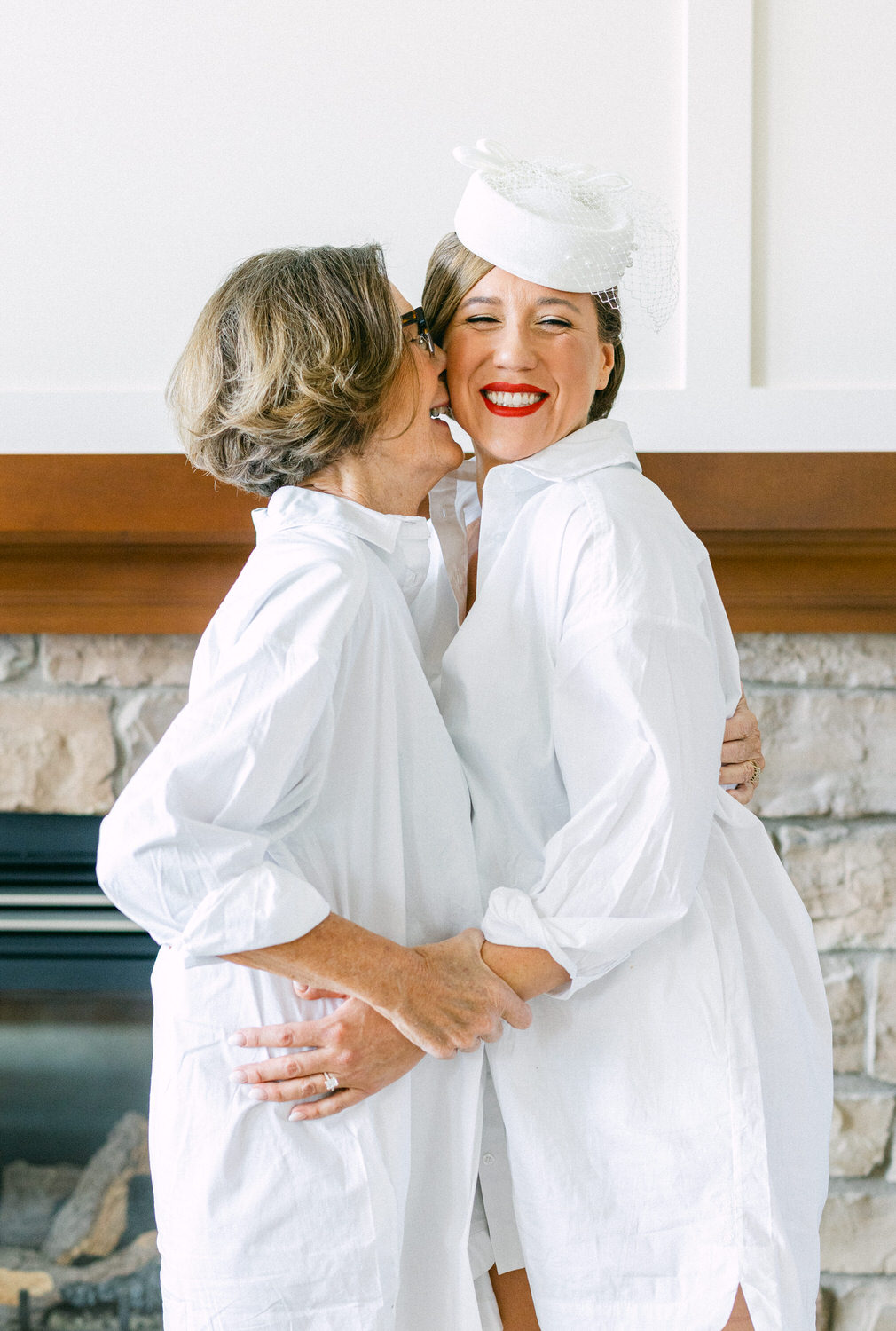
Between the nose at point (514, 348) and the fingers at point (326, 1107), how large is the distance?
2.50 feet

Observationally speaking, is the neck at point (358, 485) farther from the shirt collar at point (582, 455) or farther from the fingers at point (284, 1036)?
the fingers at point (284, 1036)

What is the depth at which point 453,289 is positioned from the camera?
1.24 meters

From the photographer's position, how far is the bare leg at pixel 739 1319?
105 cm

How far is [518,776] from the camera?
108cm

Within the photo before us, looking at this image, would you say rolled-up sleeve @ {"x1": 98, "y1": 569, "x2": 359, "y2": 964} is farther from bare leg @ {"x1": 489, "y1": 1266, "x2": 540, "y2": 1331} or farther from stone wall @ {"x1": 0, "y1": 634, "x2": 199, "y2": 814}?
stone wall @ {"x1": 0, "y1": 634, "x2": 199, "y2": 814}

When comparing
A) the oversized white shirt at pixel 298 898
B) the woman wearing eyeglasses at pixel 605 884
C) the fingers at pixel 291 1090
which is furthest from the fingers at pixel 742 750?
the fingers at pixel 291 1090

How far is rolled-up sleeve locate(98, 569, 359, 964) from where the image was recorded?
0.90 meters

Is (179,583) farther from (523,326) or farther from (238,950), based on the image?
(238,950)

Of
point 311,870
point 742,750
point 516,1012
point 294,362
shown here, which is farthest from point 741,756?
point 294,362

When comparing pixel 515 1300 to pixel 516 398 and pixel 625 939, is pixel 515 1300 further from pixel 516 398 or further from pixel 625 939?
pixel 516 398

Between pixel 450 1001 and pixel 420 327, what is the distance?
0.71 meters

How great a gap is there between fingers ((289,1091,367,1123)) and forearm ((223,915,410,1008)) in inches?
3.6

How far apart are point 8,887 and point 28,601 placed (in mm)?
492

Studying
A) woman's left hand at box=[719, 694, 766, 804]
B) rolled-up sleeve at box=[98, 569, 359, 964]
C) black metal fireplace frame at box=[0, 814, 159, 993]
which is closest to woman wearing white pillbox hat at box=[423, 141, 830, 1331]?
woman's left hand at box=[719, 694, 766, 804]
